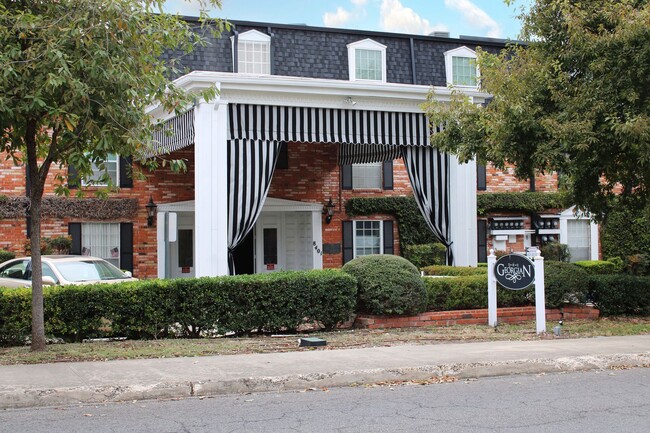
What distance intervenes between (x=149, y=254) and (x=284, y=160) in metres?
4.97

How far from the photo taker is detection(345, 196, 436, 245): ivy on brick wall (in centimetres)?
2398

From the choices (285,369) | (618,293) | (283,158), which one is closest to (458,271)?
(618,293)

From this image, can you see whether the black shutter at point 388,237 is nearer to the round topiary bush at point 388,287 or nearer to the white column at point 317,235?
the white column at point 317,235

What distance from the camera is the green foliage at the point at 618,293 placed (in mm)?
15516

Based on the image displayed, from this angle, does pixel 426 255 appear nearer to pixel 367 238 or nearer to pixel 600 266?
pixel 367 238

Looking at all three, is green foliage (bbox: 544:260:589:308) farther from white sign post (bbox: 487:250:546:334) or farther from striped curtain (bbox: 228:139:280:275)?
striped curtain (bbox: 228:139:280:275)

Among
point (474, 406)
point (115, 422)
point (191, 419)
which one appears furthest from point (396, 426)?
point (115, 422)

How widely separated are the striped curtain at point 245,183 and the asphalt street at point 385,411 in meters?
8.34

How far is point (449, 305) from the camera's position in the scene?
14656 millimetres

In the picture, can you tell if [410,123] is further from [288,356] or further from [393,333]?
[288,356]

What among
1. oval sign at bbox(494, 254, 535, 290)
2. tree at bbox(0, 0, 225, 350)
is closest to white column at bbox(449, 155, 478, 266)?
oval sign at bbox(494, 254, 535, 290)

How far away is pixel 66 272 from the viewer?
1603cm

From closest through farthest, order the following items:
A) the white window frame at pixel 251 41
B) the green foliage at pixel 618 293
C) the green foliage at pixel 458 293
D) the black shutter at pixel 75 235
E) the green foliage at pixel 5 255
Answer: the green foliage at pixel 458 293 < the green foliage at pixel 618 293 < the green foliage at pixel 5 255 < the black shutter at pixel 75 235 < the white window frame at pixel 251 41

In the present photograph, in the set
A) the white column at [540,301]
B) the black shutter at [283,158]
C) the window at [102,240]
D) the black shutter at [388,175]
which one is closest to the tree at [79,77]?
the white column at [540,301]
